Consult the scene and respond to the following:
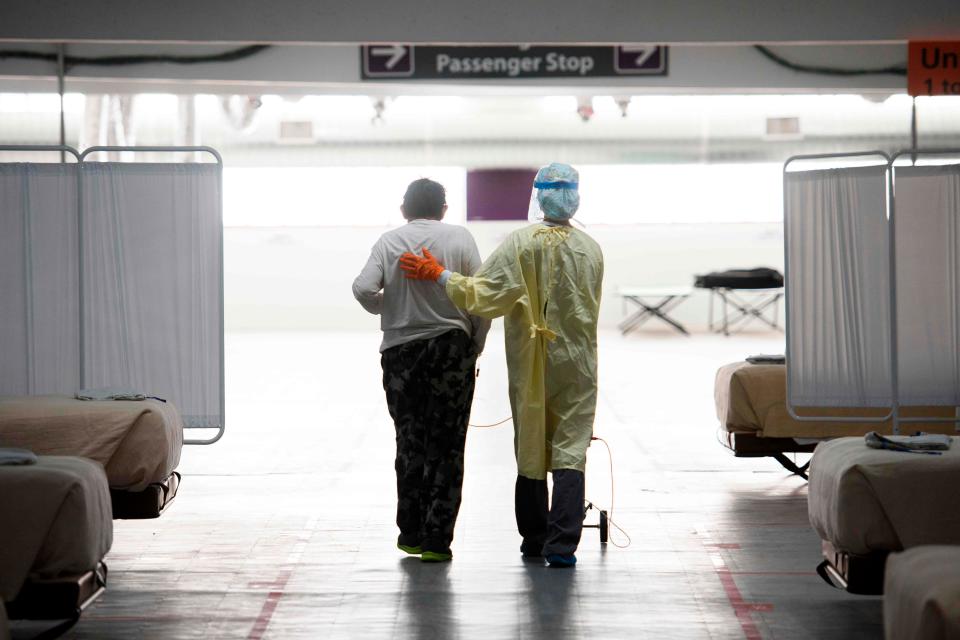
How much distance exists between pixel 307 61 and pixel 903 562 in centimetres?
585

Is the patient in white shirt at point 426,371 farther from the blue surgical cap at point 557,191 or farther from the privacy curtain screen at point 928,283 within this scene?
the privacy curtain screen at point 928,283

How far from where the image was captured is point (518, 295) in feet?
16.3

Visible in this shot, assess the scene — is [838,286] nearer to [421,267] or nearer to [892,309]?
[892,309]

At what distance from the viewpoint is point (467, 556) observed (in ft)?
17.0

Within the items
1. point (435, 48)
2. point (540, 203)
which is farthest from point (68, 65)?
point (540, 203)

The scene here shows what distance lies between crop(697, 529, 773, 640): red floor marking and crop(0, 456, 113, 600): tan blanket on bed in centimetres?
207

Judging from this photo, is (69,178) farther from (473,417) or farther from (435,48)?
(473,417)

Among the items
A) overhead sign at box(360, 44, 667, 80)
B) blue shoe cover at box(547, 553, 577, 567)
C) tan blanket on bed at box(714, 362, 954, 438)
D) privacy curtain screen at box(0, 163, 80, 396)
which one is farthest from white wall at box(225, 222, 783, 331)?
blue shoe cover at box(547, 553, 577, 567)

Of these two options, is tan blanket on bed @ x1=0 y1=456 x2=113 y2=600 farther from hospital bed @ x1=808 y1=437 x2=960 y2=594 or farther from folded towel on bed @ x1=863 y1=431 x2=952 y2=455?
folded towel on bed @ x1=863 y1=431 x2=952 y2=455

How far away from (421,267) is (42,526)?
5.85 ft

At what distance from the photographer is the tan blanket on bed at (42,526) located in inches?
147

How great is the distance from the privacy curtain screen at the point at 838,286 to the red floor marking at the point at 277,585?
2.26 m

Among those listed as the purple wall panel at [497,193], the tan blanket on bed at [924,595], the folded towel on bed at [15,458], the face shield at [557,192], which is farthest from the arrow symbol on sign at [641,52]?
the purple wall panel at [497,193]

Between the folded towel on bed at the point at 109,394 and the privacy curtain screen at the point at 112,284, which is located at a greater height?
the privacy curtain screen at the point at 112,284
